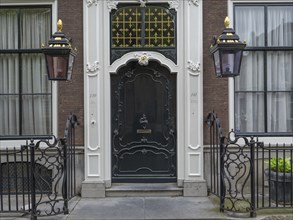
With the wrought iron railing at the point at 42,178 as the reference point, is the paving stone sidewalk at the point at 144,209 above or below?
below

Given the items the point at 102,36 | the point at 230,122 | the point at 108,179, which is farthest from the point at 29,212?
the point at 230,122

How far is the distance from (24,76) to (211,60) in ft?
13.8

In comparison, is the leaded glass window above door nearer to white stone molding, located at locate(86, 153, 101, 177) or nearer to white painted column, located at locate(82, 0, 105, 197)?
white painted column, located at locate(82, 0, 105, 197)

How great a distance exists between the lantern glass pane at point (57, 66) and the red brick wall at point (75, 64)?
135 centimetres

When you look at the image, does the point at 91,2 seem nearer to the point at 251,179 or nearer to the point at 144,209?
the point at 144,209

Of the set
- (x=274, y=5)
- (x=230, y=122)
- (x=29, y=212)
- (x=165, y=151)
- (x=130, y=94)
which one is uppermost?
(x=274, y=5)

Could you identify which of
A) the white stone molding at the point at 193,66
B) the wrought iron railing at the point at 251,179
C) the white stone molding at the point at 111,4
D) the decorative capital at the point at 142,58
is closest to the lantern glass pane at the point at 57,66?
the decorative capital at the point at 142,58

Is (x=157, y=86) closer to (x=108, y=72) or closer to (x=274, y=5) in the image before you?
(x=108, y=72)

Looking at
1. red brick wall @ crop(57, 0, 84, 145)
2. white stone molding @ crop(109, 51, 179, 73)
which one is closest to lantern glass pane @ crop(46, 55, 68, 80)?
red brick wall @ crop(57, 0, 84, 145)

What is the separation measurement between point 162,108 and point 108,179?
1.95 m

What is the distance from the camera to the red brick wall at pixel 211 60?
29.6 feet

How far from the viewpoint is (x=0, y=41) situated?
30.6 ft

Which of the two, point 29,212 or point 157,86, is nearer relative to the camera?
point 29,212

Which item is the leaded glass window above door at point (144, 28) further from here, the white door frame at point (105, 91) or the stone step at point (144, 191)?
the stone step at point (144, 191)
